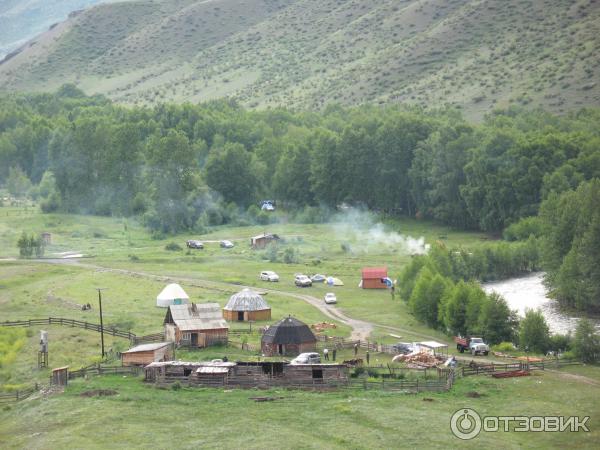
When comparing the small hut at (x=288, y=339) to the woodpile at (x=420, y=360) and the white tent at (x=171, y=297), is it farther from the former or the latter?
the white tent at (x=171, y=297)

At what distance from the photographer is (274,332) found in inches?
2926

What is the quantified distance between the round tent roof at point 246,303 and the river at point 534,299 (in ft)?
54.0

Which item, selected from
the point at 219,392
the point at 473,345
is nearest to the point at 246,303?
the point at 473,345

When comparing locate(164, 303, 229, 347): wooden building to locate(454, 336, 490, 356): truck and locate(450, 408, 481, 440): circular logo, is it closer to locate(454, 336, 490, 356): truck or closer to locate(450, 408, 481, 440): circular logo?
locate(454, 336, 490, 356): truck

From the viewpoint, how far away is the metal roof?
254 ft

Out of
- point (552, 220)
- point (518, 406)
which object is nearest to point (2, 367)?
point (518, 406)

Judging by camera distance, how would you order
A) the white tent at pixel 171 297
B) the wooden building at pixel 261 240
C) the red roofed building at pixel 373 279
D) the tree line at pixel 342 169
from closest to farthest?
the white tent at pixel 171 297
the red roofed building at pixel 373 279
the wooden building at pixel 261 240
the tree line at pixel 342 169

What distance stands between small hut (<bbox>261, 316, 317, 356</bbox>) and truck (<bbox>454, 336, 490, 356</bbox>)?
Answer: 28.6 ft

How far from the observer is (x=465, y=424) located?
57.1 meters

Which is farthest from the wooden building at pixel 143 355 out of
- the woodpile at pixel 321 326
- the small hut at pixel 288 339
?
the woodpile at pixel 321 326

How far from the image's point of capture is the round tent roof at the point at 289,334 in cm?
7388

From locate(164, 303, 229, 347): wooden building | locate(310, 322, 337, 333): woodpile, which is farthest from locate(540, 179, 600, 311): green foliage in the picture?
locate(164, 303, 229, 347): wooden building

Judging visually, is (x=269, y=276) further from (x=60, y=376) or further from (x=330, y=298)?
(x=60, y=376)

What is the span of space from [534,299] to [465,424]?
43014 mm
